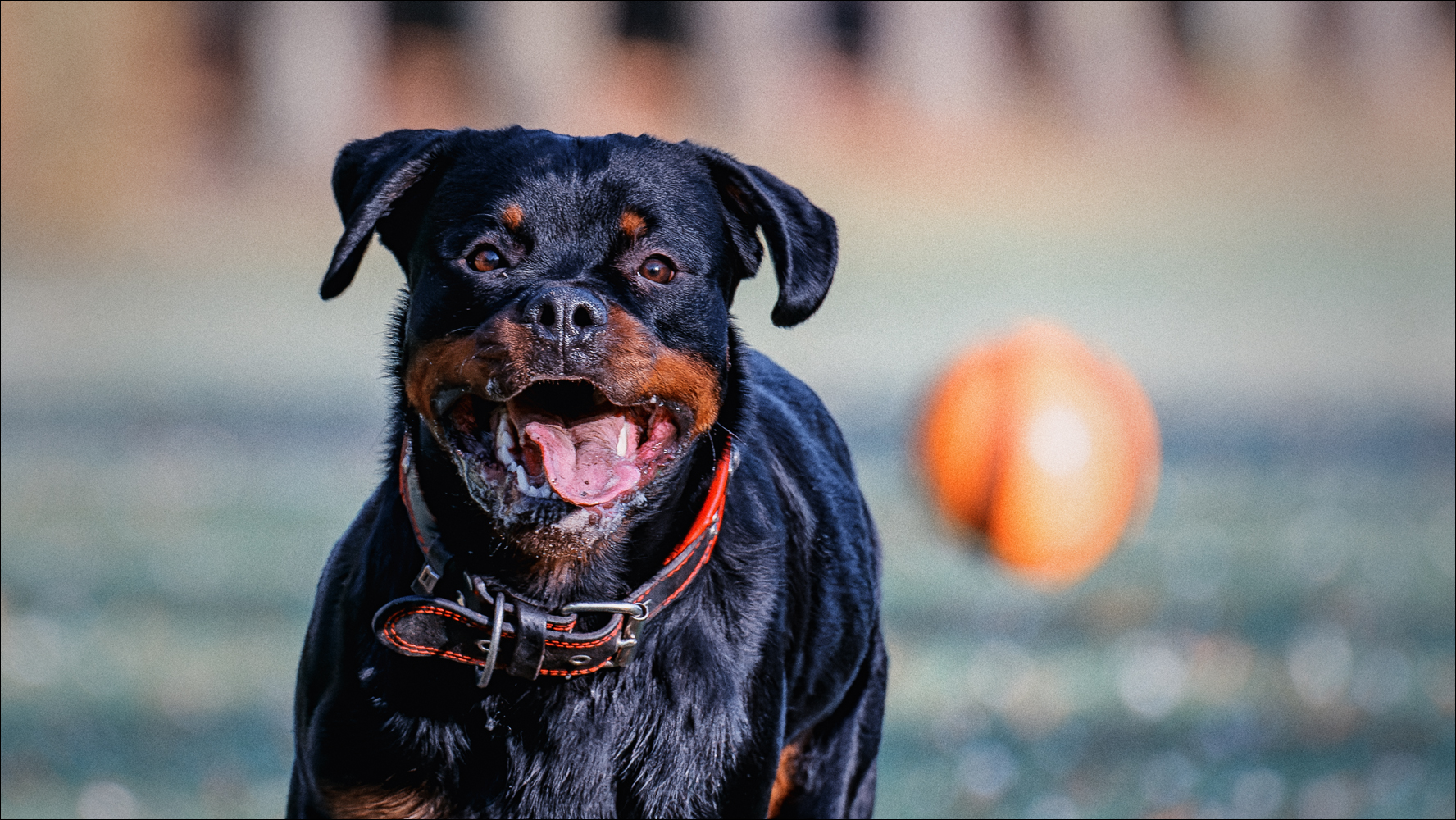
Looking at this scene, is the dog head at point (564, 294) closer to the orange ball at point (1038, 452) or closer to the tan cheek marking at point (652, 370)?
the tan cheek marking at point (652, 370)

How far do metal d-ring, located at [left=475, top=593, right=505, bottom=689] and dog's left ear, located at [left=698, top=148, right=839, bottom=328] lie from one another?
724 millimetres

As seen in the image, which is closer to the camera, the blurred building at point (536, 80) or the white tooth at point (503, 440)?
the white tooth at point (503, 440)

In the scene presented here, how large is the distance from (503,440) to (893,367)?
8789mm

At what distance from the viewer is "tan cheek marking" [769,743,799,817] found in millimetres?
3783

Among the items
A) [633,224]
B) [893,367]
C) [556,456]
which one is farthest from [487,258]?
[893,367]

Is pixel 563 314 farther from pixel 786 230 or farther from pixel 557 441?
pixel 786 230

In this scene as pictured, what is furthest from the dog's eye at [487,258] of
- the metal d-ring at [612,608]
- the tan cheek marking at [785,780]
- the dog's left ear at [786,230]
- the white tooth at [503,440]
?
the tan cheek marking at [785,780]

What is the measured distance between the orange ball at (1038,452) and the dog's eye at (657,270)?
348 cm

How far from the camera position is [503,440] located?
111 inches

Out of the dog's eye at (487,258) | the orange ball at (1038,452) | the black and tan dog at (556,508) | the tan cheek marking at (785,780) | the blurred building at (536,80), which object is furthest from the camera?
the blurred building at (536,80)

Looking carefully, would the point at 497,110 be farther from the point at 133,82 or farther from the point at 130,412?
the point at 130,412

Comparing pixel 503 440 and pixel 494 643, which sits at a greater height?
pixel 503 440

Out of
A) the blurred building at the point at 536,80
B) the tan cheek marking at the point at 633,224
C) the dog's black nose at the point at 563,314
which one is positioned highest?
the blurred building at the point at 536,80

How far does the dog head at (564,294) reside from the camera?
2.75m
